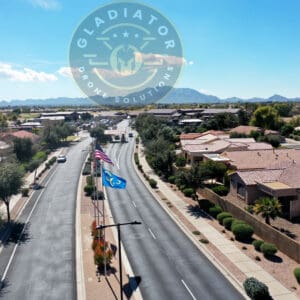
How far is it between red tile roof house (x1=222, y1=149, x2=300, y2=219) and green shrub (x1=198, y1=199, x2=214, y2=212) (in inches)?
172

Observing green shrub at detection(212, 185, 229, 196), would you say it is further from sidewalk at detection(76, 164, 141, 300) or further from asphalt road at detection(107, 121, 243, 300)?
sidewalk at detection(76, 164, 141, 300)

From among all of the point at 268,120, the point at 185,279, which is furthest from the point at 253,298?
the point at 268,120

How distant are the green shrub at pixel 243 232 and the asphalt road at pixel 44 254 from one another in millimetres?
15188

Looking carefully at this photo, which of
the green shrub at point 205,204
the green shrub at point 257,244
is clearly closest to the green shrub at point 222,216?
the green shrub at point 205,204

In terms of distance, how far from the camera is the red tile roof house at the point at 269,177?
39688 millimetres

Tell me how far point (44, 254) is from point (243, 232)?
59.6 ft

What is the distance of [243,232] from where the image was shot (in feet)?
113

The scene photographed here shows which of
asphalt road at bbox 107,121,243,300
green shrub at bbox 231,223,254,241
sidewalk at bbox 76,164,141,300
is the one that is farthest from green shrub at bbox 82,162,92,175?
green shrub at bbox 231,223,254,241

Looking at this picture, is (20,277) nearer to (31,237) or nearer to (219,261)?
(31,237)

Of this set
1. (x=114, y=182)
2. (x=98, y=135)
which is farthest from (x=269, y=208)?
(x=98, y=135)

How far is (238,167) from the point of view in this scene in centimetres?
5303

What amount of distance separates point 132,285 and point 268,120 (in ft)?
295

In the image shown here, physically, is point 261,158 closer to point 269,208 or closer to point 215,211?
point 215,211

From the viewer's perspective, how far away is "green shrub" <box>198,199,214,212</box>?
4384 centimetres
